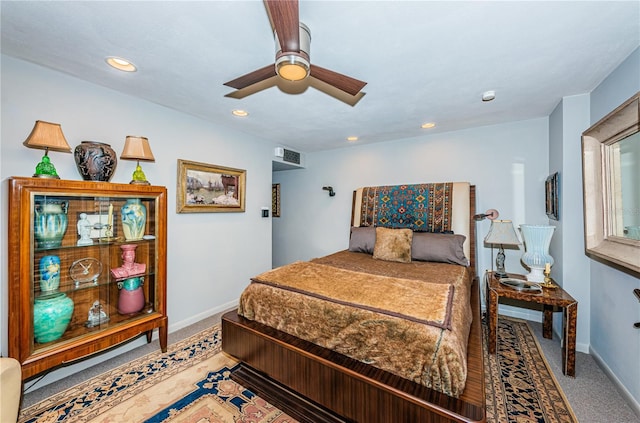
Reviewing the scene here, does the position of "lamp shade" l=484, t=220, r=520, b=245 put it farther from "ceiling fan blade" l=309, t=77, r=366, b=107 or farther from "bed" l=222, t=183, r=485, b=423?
"ceiling fan blade" l=309, t=77, r=366, b=107

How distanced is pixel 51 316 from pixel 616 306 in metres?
4.17

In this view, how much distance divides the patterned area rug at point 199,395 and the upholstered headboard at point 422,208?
4.40 feet

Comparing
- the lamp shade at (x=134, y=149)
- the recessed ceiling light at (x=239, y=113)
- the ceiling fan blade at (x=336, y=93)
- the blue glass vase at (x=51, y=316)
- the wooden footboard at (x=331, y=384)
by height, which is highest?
the recessed ceiling light at (x=239, y=113)

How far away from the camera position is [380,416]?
4.49ft

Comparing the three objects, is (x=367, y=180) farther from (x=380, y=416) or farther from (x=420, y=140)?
(x=380, y=416)

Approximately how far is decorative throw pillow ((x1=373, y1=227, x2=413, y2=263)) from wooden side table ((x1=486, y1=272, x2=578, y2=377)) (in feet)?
2.86

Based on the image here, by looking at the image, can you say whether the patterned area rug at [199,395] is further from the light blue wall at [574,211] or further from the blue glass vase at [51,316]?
the light blue wall at [574,211]

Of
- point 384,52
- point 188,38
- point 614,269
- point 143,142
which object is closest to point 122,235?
point 143,142

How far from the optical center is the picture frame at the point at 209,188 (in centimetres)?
283

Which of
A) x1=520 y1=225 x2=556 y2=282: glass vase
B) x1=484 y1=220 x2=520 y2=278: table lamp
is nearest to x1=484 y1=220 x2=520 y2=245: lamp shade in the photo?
x1=484 y1=220 x2=520 y2=278: table lamp

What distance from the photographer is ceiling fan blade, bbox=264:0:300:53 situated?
41.3 inches

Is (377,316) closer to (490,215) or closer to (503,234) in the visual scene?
(503,234)

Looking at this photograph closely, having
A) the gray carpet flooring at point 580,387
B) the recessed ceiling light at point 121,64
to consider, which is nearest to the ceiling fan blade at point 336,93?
the recessed ceiling light at point 121,64

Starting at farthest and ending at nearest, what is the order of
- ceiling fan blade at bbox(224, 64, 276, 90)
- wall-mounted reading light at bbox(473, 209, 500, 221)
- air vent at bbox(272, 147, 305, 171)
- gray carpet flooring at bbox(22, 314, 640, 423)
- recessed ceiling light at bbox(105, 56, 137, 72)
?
1. air vent at bbox(272, 147, 305, 171)
2. wall-mounted reading light at bbox(473, 209, 500, 221)
3. recessed ceiling light at bbox(105, 56, 137, 72)
4. gray carpet flooring at bbox(22, 314, 640, 423)
5. ceiling fan blade at bbox(224, 64, 276, 90)
